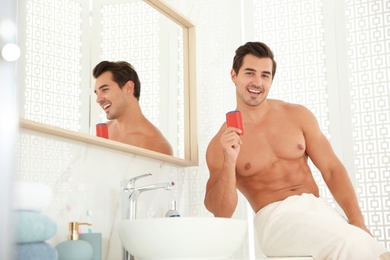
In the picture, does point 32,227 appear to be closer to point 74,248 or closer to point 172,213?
point 74,248

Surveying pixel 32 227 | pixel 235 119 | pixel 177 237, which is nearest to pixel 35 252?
A: pixel 32 227

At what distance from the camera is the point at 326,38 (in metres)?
2.88

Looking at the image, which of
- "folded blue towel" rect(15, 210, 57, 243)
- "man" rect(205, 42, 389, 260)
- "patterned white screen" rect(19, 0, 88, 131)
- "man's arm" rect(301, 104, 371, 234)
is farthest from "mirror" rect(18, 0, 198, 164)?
"man's arm" rect(301, 104, 371, 234)

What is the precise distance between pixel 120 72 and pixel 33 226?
106 cm

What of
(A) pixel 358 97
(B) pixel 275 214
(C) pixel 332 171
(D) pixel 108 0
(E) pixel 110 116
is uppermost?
(D) pixel 108 0

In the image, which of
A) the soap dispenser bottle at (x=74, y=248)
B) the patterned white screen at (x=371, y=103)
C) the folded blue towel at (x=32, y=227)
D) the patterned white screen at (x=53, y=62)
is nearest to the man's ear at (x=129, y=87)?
the patterned white screen at (x=53, y=62)

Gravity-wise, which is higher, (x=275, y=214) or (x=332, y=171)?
(x=332, y=171)

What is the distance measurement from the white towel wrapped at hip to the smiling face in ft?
2.60

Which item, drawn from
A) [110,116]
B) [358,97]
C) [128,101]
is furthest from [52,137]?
[358,97]

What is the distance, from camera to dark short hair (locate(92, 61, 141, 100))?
7.21 feet

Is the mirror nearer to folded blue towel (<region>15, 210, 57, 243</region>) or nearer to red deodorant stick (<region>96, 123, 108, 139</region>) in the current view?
red deodorant stick (<region>96, 123, 108, 139</region>)

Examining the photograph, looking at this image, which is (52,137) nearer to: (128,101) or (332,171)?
(128,101)

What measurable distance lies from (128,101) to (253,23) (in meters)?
0.96

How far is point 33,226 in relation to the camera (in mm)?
1412
